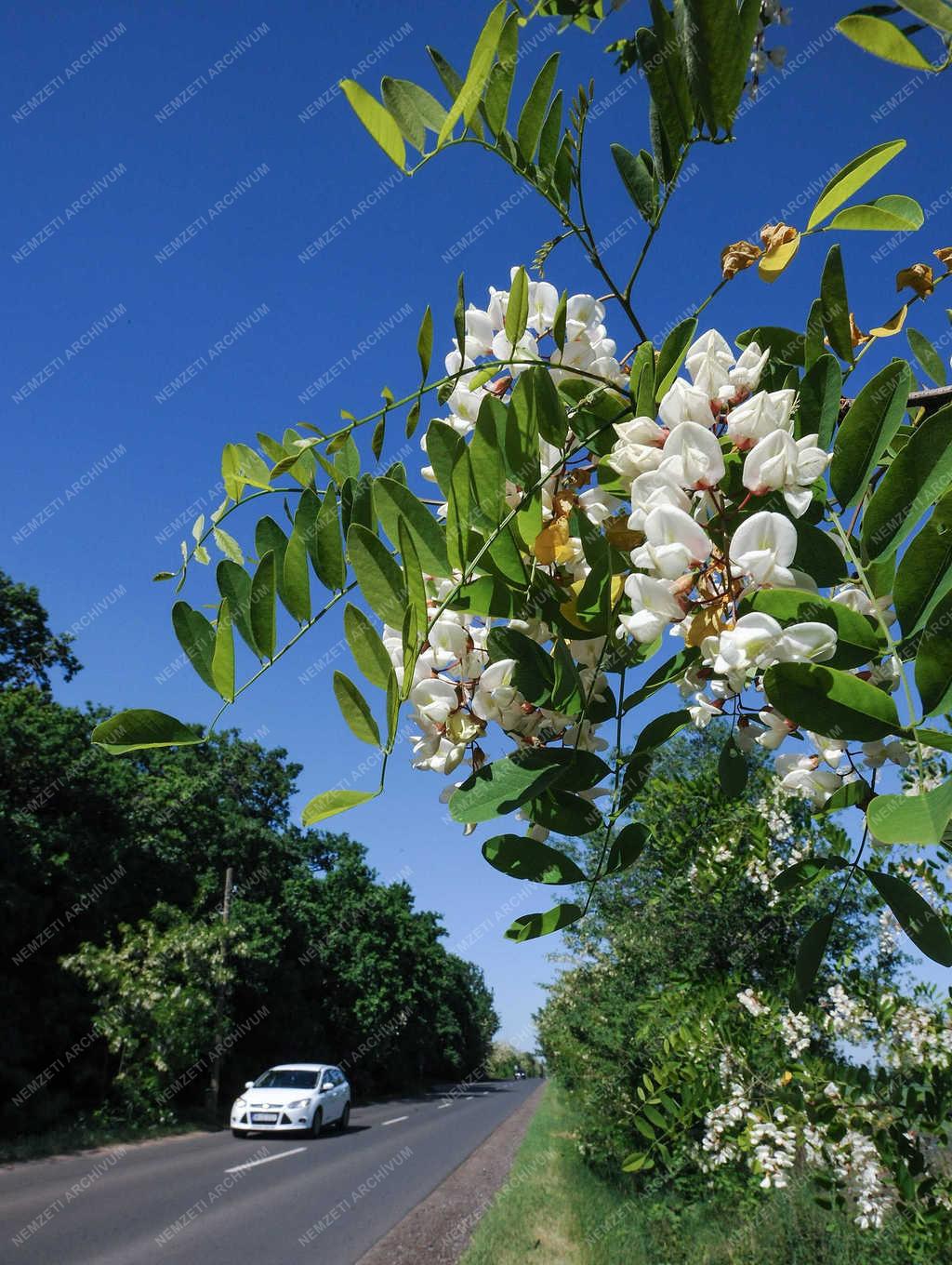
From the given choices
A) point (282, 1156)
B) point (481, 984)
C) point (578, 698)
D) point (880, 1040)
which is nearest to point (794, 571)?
point (578, 698)

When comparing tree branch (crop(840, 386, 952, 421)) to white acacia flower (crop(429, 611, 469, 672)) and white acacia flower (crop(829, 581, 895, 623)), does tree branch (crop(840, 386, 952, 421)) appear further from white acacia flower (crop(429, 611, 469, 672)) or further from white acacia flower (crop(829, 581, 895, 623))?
white acacia flower (crop(429, 611, 469, 672))

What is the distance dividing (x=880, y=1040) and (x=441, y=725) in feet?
13.9

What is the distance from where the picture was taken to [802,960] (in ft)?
2.37

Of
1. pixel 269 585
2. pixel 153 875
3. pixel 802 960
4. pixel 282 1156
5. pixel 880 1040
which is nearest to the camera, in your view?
pixel 802 960

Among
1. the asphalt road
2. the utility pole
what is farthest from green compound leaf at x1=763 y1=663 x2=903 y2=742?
the utility pole

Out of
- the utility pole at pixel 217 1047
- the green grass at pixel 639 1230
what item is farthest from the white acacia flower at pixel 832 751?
the utility pole at pixel 217 1047

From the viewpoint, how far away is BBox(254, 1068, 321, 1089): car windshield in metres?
15.9

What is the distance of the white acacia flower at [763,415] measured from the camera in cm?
65

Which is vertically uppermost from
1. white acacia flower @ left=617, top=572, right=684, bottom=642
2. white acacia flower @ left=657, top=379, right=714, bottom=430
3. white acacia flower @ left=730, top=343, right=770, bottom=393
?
white acacia flower @ left=730, top=343, right=770, bottom=393

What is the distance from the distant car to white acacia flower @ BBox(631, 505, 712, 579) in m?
16.8

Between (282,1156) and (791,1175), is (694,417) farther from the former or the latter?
(282,1156)

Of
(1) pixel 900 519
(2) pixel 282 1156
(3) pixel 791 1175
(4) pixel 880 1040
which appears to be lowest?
(2) pixel 282 1156

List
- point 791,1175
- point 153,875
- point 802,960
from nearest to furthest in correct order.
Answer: point 802,960
point 791,1175
point 153,875

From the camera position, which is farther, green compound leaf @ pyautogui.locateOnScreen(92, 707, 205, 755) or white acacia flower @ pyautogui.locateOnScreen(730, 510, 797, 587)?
green compound leaf @ pyautogui.locateOnScreen(92, 707, 205, 755)
